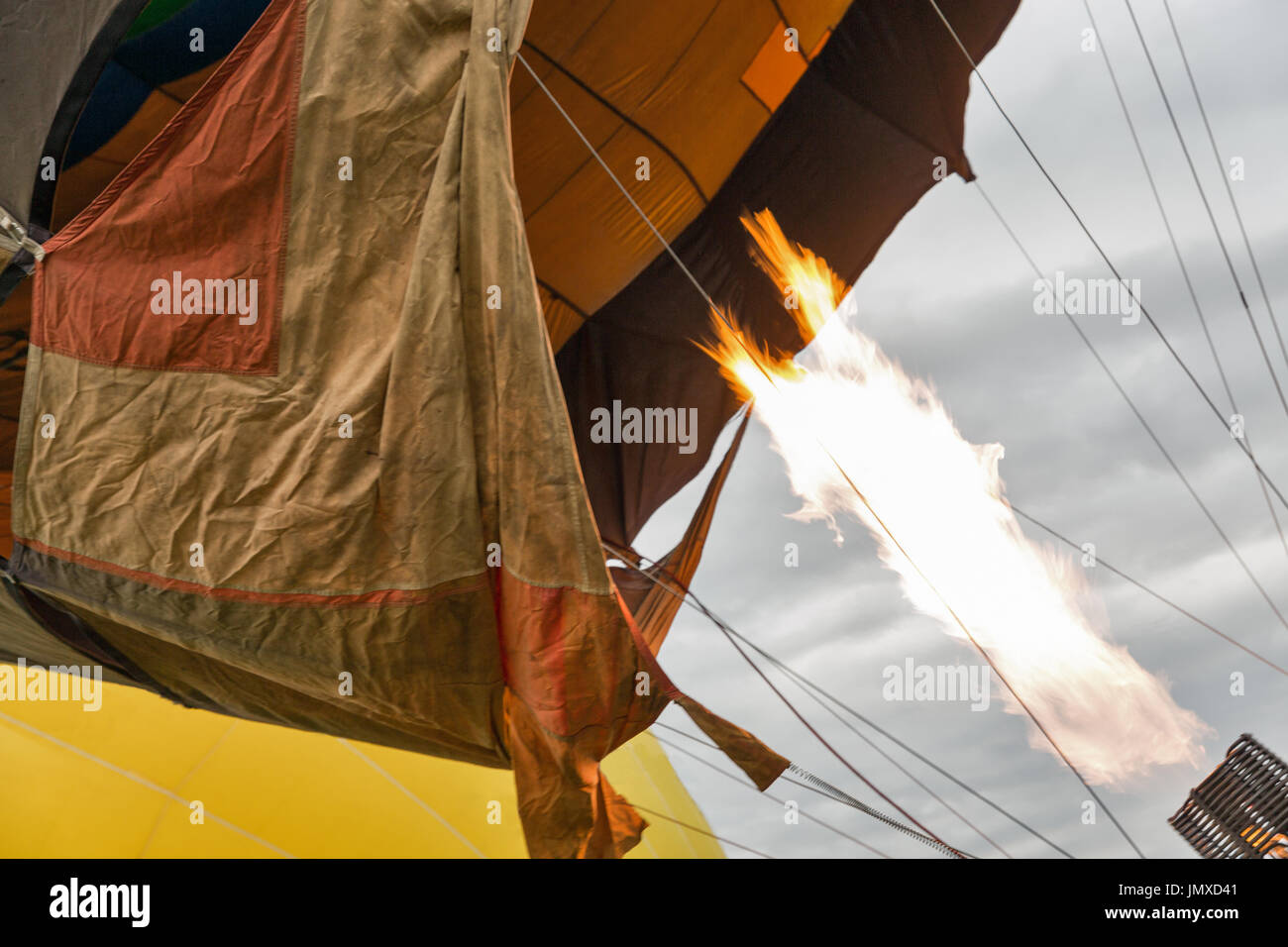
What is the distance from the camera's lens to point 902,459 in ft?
21.8

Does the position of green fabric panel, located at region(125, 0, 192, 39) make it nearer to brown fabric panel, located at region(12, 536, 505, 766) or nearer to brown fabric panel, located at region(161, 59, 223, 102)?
brown fabric panel, located at region(161, 59, 223, 102)

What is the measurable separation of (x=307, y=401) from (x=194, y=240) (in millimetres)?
827

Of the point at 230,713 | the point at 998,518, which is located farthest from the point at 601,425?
the point at 230,713

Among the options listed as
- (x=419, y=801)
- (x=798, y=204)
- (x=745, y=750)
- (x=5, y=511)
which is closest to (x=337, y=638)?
(x=745, y=750)

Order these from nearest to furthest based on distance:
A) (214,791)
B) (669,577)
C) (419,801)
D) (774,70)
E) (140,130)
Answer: (140,130) < (214,791) < (419,801) < (774,70) < (669,577)

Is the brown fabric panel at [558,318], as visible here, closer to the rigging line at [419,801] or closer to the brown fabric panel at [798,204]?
the brown fabric panel at [798,204]

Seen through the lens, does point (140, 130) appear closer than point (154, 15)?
No

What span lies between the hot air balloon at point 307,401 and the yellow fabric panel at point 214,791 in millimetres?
1429

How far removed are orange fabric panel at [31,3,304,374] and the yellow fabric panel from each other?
266cm

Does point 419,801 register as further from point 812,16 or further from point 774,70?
point 812,16

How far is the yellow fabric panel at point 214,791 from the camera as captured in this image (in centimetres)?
526

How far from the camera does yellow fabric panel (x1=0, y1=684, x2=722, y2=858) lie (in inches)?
207

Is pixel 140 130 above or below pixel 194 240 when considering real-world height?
above

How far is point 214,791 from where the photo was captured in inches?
221
